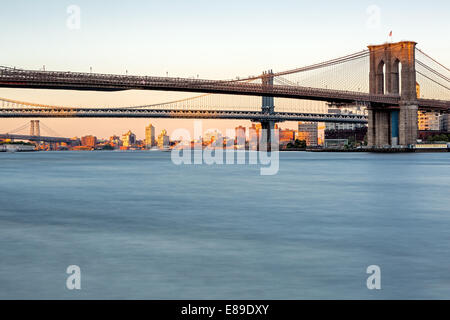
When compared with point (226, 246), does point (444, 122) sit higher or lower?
higher

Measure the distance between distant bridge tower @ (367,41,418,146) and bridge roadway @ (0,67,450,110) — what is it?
337cm

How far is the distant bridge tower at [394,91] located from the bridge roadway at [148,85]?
3372 millimetres

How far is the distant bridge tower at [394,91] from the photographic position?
65.8 meters

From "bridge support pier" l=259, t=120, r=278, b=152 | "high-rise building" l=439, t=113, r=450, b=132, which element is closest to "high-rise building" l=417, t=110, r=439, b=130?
"high-rise building" l=439, t=113, r=450, b=132

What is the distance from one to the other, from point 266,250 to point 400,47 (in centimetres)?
6497

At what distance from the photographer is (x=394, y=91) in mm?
69875

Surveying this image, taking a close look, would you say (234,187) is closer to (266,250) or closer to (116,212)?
(116,212)

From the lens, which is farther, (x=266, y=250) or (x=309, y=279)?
(x=266, y=250)

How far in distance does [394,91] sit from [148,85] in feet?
110
